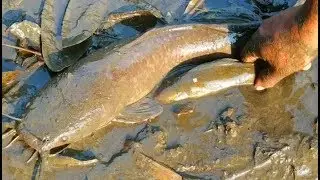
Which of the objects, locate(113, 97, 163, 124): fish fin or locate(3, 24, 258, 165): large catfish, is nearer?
locate(3, 24, 258, 165): large catfish

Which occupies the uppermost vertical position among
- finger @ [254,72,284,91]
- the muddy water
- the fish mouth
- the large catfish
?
the large catfish

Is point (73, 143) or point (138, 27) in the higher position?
point (138, 27)

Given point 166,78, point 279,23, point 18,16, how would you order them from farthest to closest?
point 18,16 → point 166,78 → point 279,23

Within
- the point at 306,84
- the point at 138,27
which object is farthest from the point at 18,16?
the point at 306,84

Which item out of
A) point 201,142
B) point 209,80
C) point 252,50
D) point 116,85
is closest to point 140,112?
point 116,85

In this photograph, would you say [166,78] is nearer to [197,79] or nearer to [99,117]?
[197,79]

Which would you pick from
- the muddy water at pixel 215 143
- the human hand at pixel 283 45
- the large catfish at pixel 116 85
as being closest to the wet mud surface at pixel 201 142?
the muddy water at pixel 215 143

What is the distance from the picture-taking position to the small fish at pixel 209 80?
13.2 feet

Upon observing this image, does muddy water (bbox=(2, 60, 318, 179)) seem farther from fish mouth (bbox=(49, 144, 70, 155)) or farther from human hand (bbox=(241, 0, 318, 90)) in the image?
human hand (bbox=(241, 0, 318, 90))

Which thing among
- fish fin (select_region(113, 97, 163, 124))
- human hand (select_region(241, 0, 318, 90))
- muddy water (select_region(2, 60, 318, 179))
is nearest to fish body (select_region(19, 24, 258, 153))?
fish fin (select_region(113, 97, 163, 124))

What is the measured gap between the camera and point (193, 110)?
13.3 feet

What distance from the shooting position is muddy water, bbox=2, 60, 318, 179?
145 inches

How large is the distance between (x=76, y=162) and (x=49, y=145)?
23 centimetres

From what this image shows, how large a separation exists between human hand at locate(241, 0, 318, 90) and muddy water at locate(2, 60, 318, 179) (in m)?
0.23
